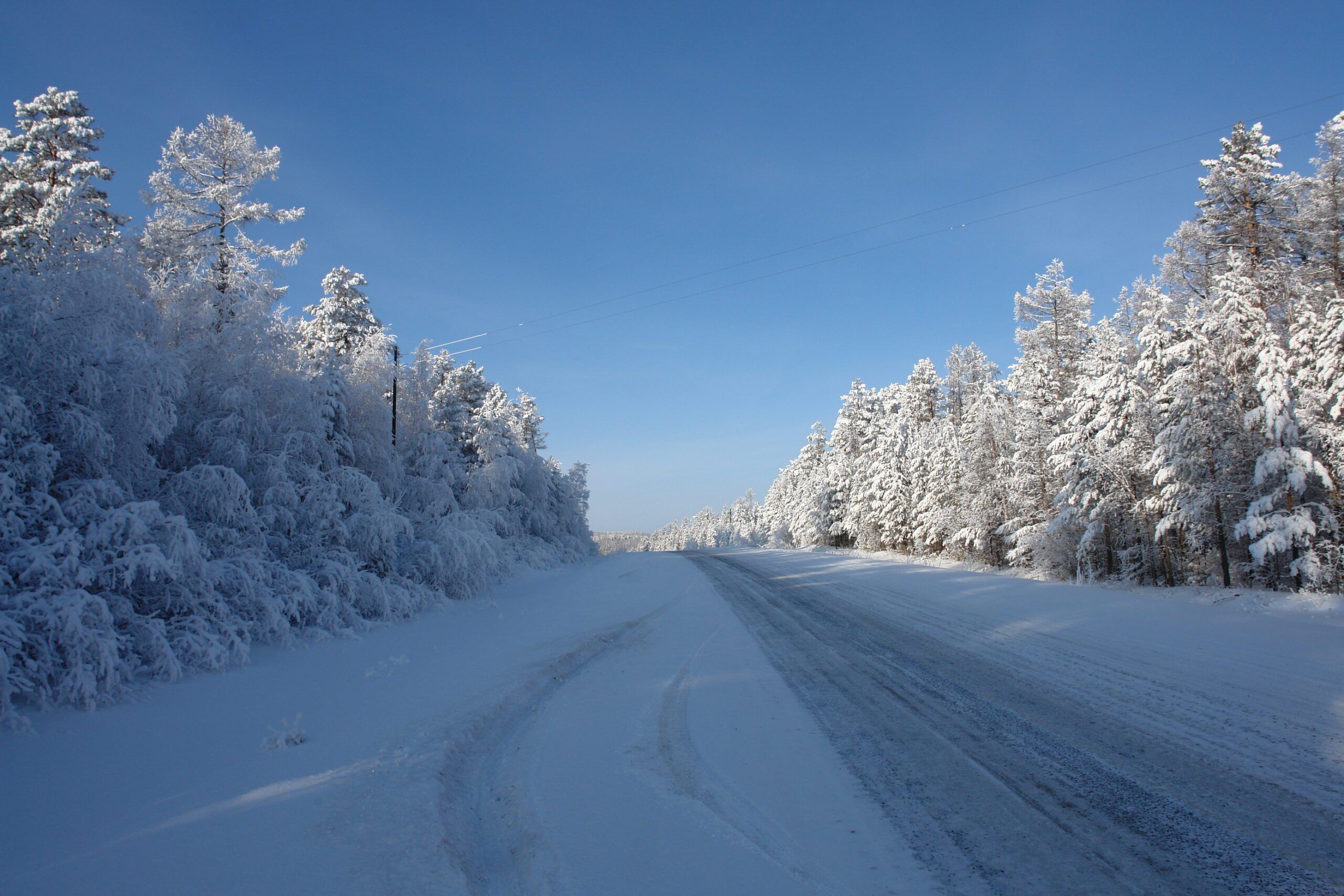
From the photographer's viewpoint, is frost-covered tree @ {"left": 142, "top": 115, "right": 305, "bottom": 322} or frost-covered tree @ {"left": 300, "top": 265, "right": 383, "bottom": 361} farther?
frost-covered tree @ {"left": 300, "top": 265, "right": 383, "bottom": 361}

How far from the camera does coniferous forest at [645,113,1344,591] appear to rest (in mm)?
12820

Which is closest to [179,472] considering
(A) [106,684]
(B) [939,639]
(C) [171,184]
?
(A) [106,684]

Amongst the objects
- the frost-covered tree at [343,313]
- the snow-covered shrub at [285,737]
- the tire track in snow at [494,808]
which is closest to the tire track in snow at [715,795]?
the tire track in snow at [494,808]

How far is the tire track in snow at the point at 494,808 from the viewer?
136 inches

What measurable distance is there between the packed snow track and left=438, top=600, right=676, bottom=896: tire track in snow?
90.6 inches

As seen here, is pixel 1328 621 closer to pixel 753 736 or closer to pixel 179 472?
pixel 753 736

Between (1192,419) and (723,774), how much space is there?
16.1 m

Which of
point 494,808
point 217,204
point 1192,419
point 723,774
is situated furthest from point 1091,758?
point 217,204

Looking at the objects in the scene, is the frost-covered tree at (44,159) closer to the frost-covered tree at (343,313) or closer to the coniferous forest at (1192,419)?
the frost-covered tree at (343,313)

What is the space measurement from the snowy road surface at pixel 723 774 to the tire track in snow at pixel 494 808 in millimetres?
22

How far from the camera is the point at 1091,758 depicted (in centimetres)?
461

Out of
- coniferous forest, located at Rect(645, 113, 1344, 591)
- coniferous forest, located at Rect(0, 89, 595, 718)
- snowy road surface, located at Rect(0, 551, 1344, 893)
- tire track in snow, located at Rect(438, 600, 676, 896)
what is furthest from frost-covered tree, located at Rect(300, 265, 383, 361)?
coniferous forest, located at Rect(645, 113, 1344, 591)

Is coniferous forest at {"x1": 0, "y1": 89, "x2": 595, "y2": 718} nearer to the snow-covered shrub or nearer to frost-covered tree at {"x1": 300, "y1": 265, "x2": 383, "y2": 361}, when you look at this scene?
the snow-covered shrub

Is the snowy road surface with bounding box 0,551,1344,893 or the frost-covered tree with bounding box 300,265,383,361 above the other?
the frost-covered tree with bounding box 300,265,383,361
